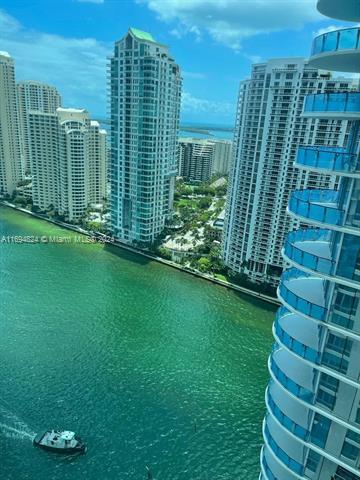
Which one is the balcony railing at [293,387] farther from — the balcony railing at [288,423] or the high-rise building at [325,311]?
the balcony railing at [288,423]

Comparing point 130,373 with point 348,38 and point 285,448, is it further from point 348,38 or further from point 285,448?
point 348,38

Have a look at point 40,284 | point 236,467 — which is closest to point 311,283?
point 236,467

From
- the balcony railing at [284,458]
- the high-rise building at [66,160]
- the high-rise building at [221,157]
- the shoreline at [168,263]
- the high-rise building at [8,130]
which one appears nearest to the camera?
the balcony railing at [284,458]

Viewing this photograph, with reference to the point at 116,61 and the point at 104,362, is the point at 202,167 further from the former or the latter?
the point at 104,362

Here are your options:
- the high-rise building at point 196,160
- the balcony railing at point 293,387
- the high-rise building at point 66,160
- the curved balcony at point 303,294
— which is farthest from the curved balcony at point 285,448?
the high-rise building at point 196,160

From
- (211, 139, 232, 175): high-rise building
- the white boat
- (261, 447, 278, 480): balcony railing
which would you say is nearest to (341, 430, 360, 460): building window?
(261, 447, 278, 480): balcony railing

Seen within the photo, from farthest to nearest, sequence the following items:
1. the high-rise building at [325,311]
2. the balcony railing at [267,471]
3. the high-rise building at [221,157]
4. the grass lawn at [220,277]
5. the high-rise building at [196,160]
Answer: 1. the high-rise building at [221,157]
2. the high-rise building at [196,160]
3. the grass lawn at [220,277]
4. the balcony railing at [267,471]
5. the high-rise building at [325,311]

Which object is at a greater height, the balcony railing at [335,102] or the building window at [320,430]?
the balcony railing at [335,102]
